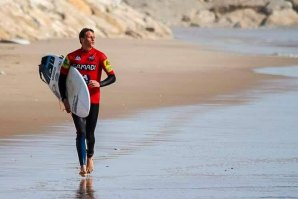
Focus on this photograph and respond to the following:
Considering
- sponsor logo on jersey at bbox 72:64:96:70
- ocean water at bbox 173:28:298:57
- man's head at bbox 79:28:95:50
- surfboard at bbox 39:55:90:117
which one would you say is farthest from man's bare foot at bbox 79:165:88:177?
ocean water at bbox 173:28:298:57

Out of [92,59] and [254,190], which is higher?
[92,59]

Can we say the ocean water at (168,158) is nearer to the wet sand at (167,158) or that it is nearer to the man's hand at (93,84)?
the wet sand at (167,158)

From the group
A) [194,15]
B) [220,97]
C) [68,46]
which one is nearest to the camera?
[220,97]

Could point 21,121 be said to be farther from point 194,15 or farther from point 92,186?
point 194,15

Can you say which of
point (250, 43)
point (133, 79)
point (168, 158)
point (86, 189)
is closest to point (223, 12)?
point (250, 43)

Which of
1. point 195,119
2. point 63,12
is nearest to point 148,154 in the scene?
point 195,119

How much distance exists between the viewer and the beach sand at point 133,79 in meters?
13.7

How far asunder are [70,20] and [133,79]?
62.3 ft

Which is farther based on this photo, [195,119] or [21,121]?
[195,119]

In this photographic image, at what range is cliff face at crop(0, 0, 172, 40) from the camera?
3491 cm

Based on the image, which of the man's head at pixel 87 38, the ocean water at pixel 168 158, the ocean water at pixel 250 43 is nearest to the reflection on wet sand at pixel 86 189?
the ocean water at pixel 168 158

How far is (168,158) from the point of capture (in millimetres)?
9766

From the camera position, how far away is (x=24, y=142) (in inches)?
419

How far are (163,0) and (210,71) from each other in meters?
76.8
